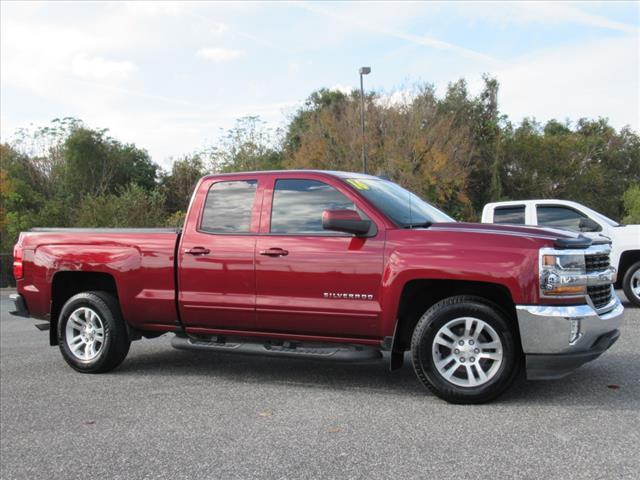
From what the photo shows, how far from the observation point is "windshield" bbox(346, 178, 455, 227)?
5695mm

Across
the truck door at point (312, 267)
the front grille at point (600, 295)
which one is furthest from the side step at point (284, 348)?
the front grille at point (600, 295)

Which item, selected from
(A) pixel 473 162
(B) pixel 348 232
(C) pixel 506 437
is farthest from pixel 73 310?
(A) pixel 473 162

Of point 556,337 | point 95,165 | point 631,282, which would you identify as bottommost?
point 631,282

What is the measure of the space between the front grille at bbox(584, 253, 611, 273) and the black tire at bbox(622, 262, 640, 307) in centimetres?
571

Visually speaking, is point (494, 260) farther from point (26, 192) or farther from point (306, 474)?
point (26, 192)

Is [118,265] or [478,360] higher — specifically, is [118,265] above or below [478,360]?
above

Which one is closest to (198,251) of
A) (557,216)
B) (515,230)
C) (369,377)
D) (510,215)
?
(369,377)

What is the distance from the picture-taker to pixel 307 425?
4789 millimetres

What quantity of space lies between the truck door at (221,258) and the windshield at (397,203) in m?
1.00

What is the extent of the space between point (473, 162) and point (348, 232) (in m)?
44.7

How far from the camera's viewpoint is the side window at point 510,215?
11258mm

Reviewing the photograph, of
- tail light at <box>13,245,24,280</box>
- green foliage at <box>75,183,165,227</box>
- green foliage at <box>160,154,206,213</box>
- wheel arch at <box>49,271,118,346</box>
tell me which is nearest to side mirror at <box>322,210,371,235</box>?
wheel arch at <box>49,271,118,346</box>

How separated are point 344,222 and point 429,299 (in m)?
0.98

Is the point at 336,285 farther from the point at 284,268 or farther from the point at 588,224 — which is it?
the point at 588,224
